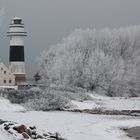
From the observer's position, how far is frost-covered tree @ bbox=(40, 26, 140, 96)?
70500 millimetres

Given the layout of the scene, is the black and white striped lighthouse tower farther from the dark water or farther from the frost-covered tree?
the dark water

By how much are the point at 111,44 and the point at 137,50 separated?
12.9 feet

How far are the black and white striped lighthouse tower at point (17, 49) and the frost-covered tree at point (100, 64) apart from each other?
5178 mm

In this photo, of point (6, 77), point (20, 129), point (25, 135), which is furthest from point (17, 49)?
point (25, 135)

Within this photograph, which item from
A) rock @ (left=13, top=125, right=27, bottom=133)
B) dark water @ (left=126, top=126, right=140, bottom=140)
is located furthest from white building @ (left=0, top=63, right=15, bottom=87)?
rock @ (left=13, top=125, right=27, bottom=133)

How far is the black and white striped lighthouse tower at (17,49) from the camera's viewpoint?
72.8m

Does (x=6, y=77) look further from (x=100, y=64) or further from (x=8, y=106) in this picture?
(x=8, y=106)

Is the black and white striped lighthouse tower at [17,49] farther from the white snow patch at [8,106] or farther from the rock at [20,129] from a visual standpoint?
the rock at [20,129]

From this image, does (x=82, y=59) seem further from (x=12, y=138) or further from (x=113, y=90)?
(x=12, y=138)

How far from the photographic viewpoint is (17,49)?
73.9 metres

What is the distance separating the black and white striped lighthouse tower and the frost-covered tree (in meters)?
5.18

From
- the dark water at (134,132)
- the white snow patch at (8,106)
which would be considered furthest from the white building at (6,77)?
the dark water at (134,132)

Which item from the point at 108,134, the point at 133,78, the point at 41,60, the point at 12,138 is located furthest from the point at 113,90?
the point at 12,138

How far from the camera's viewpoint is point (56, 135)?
21.2m
